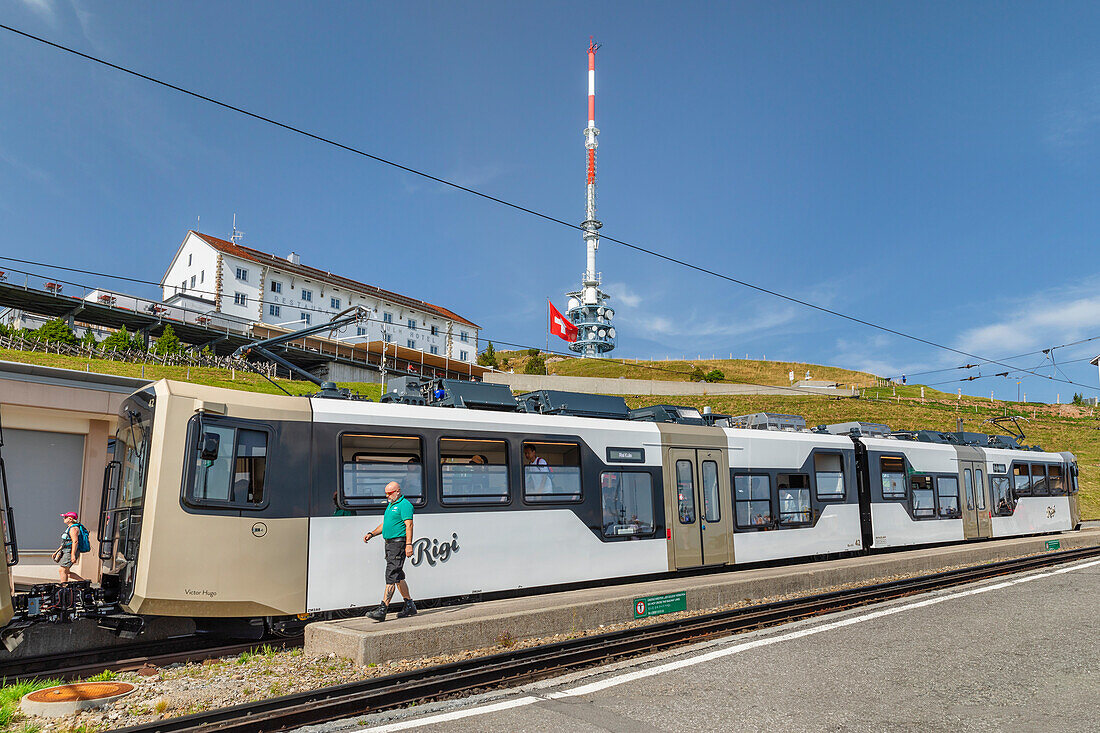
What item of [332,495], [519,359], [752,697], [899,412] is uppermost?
[519,359]

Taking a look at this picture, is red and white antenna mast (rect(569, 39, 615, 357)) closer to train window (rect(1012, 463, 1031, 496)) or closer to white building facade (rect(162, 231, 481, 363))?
white building facade (rect(162, 231, 481, 363))

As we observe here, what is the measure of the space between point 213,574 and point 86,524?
10.3m

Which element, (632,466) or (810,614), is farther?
(632,466)

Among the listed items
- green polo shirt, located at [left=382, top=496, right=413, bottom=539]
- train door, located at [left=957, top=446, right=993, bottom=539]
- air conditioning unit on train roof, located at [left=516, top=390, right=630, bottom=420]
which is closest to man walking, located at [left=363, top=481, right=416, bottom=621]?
green polo shirt, located at [left=382, top=496, right=413, bottom=539]

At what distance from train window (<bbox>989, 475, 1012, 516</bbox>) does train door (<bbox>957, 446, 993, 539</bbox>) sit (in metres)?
0.50

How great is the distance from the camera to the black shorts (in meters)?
9.22

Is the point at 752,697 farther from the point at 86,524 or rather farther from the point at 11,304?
the point at 11,304

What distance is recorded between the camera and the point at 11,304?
47.3m

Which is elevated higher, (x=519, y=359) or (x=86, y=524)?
(x=519, y=359)

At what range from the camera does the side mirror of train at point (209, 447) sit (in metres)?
8.75

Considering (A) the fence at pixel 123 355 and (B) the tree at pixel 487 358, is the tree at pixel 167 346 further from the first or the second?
(B) the tree at pixel 487 358

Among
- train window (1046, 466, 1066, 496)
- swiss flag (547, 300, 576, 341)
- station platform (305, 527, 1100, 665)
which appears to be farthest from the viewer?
swiss flag (547, 300, 576, 341)

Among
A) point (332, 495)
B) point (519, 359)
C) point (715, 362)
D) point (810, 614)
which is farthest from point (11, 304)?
point (715, 362)

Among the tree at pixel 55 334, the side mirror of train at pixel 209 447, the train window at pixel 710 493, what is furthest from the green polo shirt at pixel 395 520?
the tree at pixel 55 334
